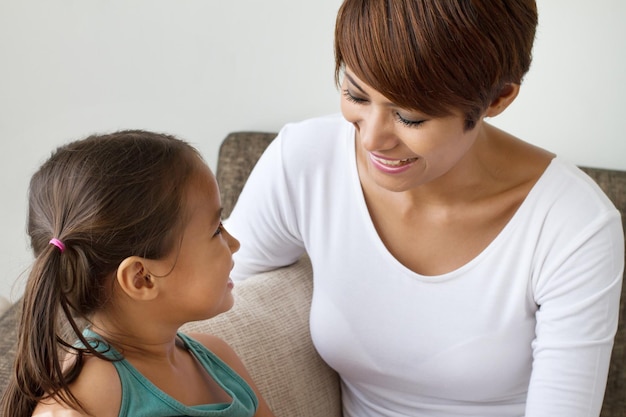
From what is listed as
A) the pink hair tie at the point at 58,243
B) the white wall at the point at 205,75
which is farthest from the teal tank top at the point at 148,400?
the white wall at the point at 205,75

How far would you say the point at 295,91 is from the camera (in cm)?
204

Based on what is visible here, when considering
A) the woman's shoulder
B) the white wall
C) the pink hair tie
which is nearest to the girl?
the pink hair tie

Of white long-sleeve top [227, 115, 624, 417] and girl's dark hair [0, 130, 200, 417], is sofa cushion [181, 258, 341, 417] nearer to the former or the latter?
white long-sleeve top [227, 115, 624, 417]

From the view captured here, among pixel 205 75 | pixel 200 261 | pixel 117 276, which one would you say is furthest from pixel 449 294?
pixel 205 75

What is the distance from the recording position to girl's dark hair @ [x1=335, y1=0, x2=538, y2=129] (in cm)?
114

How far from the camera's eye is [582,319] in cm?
133

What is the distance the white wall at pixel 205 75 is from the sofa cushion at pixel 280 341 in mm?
564

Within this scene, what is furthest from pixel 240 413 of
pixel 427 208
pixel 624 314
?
pixel 624 314

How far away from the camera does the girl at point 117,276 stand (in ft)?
3.58

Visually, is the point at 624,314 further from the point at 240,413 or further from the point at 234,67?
the point at 234,67

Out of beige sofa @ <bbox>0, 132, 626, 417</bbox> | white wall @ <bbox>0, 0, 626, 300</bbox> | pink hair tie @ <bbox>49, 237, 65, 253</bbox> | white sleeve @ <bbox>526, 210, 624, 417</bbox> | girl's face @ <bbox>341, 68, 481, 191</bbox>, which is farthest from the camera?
white wall @ <bbox>0, 0, 626, 300</bbox>

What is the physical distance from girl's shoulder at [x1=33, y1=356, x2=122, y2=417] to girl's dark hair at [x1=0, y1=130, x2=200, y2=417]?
0.01m

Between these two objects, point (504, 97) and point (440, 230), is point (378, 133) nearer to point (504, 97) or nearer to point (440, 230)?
point (504, 97)

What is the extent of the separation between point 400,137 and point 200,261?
316mm
